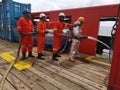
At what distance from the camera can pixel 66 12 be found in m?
7.05

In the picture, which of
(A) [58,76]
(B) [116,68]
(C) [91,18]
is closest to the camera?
(B) [116,68]

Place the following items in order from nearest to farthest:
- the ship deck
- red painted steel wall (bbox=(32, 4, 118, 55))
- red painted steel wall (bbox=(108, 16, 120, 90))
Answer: red painted steel wall (bbox=(108, 16, 120, 90)), the ship deck, red painted steel wall (bbox=(32, 4, 118, 55))

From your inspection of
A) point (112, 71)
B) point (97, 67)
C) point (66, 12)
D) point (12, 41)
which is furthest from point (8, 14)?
point (112, 71)

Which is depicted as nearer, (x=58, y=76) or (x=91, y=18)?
(x=58, y=76)

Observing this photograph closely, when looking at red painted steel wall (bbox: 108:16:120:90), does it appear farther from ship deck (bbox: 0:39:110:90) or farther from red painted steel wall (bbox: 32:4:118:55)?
red painted steel wall (bbox: 32:4:118:55)

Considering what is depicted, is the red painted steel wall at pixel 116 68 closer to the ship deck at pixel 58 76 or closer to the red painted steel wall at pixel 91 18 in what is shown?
the ship deck at pixel 58 76

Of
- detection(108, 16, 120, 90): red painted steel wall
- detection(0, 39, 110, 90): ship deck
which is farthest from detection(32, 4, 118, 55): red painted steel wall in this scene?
detection(108, 16, 120, 90): red painted steel wall

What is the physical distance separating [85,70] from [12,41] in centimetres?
636

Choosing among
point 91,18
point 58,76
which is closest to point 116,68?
point 58,76

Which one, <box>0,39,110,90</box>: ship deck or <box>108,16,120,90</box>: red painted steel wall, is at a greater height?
<box>108,16,120,90</box>: red painted steel wall

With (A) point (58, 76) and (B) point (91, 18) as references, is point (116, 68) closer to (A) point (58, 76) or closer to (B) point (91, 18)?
(A) point (58, 76)

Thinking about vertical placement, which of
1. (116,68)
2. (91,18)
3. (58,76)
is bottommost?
(58,76)

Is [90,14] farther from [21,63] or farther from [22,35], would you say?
[21,63]

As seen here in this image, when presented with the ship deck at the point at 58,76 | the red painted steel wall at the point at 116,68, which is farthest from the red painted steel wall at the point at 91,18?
the red painted steel wall at the point at 116,68
